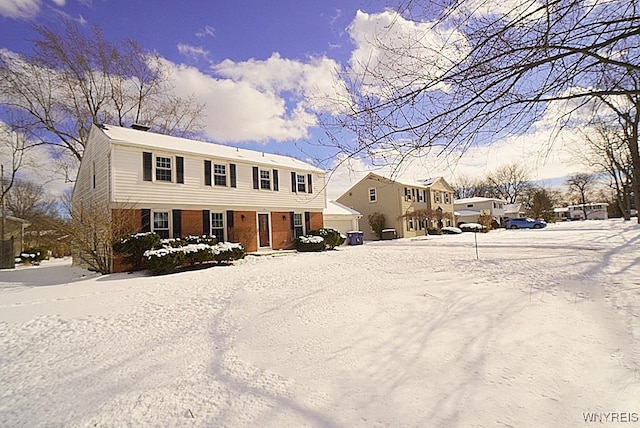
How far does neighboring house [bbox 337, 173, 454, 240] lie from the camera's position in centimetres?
2983

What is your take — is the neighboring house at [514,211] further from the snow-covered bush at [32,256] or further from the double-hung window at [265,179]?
the snow-covered bush at [32,256]

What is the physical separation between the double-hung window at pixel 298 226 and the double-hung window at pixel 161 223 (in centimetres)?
756

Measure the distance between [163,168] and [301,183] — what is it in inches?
328

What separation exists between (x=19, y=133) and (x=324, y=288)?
24.9 meters

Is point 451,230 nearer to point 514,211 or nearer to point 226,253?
point 514,211

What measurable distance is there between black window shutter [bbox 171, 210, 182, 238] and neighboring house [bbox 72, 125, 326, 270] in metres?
0.04

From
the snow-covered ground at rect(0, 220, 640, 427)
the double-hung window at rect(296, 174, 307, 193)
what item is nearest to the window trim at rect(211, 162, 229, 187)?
the double-hung window at rect(296, 174, 307, 193)

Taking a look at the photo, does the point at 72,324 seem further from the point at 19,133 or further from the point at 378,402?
the point at 19,133

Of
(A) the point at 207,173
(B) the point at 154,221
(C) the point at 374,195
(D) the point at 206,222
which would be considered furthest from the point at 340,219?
(B) the point at 154,221

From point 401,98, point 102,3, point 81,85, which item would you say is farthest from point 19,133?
point 401,98

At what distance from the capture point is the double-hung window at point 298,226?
64.2 ft

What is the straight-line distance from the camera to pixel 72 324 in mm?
5516

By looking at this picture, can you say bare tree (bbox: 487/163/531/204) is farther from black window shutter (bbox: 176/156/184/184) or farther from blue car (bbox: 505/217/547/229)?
black window shutter (bbox: 176/156/184/184)

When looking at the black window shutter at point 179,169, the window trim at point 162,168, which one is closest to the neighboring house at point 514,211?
the black window shutter at point 179,169
